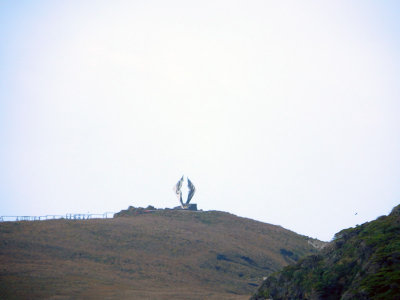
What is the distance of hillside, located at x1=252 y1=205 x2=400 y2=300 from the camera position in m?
17.9

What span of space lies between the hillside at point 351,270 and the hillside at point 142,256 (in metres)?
16.3

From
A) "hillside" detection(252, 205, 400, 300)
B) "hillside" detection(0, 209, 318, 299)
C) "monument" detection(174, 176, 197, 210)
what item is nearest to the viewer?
"hillside" detection(252, 205, 400, 300)

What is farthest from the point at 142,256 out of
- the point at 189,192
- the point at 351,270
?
the point at 351,270

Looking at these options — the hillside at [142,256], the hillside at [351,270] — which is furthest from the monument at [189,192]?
the hillside at [351,270]

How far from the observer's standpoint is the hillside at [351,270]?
58.6ft

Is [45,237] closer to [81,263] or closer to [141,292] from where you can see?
[81,263]

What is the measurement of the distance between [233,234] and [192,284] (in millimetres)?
20026

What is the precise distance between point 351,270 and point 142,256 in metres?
34.7

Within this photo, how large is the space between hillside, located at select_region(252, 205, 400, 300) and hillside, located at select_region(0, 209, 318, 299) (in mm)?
16334

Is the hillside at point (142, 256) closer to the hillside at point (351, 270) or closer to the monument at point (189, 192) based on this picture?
the monument at point (189, 192)

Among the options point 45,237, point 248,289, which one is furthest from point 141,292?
point 45,237

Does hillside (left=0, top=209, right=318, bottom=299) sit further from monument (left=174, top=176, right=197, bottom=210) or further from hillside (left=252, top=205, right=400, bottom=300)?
hillside (left=252, top=205, right=400, bottom=300)

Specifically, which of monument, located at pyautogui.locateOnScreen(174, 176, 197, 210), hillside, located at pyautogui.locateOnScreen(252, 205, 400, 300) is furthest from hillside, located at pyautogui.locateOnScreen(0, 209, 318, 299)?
hillside, located at pyautogui.locateOnScreen(252, 205, 400, 300)

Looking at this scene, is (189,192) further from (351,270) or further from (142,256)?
(351,270)
